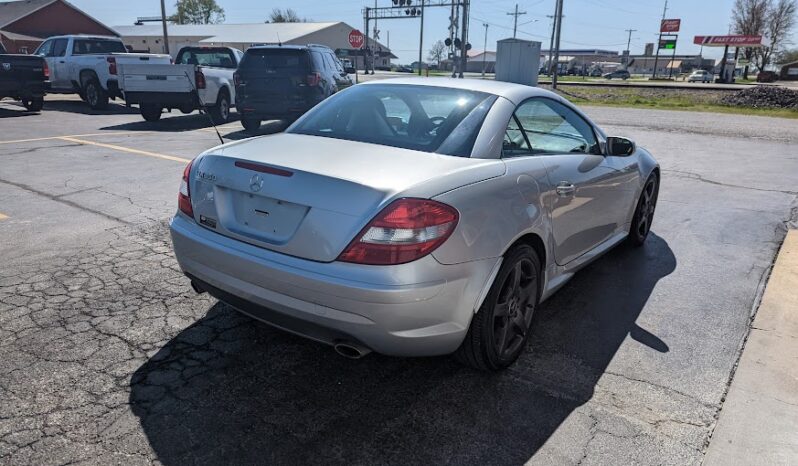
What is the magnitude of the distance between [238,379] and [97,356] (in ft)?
2.76

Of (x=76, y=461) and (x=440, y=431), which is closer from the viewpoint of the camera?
(x=76, y=461)

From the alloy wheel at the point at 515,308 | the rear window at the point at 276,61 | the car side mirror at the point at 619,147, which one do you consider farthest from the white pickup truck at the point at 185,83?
the alloy wheel at the point at 515,308

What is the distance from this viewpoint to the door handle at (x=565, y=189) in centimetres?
348

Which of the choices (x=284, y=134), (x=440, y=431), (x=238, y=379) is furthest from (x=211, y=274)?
(x=440, y=431)

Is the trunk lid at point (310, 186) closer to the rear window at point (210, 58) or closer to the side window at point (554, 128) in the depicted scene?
the side window at point (554, 128)

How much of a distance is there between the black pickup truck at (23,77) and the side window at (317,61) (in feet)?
27.5

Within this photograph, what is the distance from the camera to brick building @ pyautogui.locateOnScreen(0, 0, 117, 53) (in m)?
43.2

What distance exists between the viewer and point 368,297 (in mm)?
2479

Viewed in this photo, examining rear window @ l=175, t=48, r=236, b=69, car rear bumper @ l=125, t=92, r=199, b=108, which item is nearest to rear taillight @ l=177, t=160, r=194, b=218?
car rear bumper @ l=125, t=92, r=199, b=108

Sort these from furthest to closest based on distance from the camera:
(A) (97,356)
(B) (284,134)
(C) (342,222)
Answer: (B) (284,134), (A) (97,356), (C) (342,222)

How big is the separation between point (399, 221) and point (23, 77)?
16.4 meters

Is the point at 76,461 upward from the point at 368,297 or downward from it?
downward

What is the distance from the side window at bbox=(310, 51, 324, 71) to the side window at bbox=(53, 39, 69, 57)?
1015cm

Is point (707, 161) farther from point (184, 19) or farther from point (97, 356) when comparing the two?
point (184, 19)
